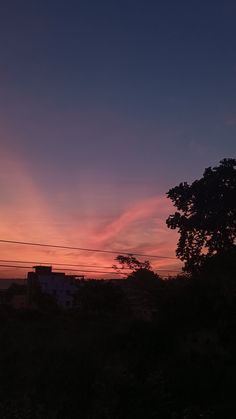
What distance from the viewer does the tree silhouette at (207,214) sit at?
34.7 metres

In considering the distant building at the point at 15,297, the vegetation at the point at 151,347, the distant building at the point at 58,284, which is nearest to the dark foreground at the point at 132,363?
the vegetation at the point at 151,347

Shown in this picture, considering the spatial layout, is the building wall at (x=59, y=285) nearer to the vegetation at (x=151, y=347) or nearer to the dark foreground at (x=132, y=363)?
the vegetation at (x=151, y=347)

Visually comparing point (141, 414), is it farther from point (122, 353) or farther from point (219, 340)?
point (219, 340)

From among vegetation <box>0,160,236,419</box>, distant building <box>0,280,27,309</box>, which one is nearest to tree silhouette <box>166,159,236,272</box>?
vegetation <box>0,160,236,419</box>

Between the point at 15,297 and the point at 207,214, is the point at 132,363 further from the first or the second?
the point at 15,297

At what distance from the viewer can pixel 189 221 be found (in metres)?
35.1

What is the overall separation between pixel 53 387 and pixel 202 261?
1856 cm

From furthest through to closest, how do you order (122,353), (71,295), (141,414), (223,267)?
(71,295) < (223,267) < (122,353) < (141,414)

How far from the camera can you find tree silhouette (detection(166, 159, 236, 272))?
3469 centimetres

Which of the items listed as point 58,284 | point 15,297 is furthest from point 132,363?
point 58,284

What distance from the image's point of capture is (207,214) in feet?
115

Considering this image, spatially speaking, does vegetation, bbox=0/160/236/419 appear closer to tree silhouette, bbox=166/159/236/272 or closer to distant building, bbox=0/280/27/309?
tree silhouette, bbox=166/159/236/272

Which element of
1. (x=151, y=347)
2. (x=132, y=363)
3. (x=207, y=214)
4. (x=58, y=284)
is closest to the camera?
(x=132, y=363)

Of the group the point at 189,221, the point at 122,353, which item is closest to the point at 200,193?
the point at 189,221
